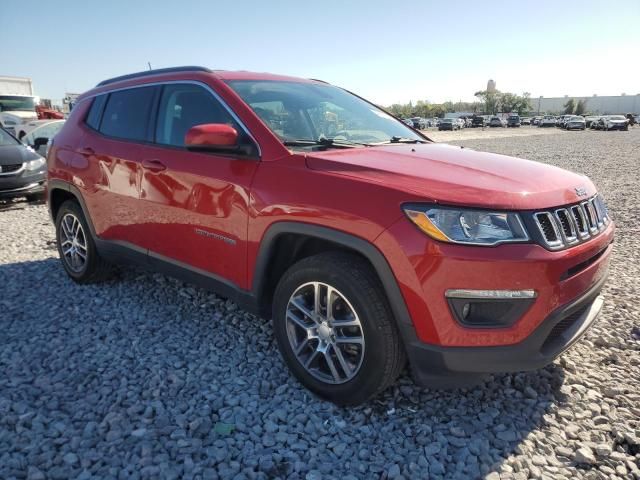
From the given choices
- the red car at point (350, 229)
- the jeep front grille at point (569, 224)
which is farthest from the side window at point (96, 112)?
the jeep front grille at point (569, 224)

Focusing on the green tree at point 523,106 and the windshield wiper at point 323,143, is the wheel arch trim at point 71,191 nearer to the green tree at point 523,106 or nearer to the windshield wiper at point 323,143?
the windshield wiper at point 323,143

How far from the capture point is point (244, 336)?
3.50 m

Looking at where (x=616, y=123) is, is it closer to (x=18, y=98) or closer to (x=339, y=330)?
(x=18, y=98)

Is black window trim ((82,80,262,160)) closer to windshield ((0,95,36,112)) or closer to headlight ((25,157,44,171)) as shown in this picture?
headlight ((25,157,44,171))

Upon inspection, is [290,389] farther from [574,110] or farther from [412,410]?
[574,110]

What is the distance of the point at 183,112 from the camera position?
11.3ft

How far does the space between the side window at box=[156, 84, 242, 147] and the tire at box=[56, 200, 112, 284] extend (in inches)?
56.5

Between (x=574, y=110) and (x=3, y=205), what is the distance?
13261 cm

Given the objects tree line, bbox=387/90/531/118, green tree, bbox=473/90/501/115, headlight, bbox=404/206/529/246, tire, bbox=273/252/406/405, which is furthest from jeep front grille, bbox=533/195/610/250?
green tree, bbox=473/90/501/115

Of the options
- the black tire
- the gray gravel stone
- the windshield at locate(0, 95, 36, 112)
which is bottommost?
the gray gravel stone

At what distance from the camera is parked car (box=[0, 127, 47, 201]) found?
8453 millimetres

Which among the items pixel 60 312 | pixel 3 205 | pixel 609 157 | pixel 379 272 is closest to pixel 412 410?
pixel 379 272

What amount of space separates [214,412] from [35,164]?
8.17m

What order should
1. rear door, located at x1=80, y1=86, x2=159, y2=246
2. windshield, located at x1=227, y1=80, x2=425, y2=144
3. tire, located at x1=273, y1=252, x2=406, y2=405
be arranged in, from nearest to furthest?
tire, located at x1=273, y1=252, x2=406, y2=405 < windshield, located at x1=227, y1=80, x2=425, y2=144 < rear door, located at x1=80, y1=86, x2=159, y2=246
